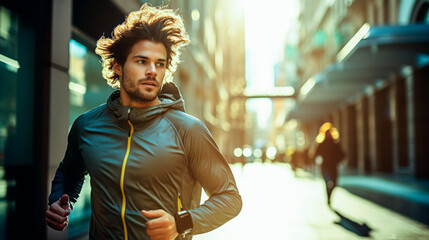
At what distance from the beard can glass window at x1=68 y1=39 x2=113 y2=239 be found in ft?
17.3

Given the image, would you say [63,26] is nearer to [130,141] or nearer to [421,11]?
[130,141]

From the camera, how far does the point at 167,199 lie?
2.02 metres

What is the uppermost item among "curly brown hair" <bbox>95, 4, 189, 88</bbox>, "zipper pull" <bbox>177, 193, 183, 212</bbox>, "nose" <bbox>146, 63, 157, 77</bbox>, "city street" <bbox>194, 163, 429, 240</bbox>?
"curly brown hair" <bbox>95, 4, 189, 88</bbox>

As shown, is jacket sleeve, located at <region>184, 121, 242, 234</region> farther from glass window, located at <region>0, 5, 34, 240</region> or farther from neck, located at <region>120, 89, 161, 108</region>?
glass window, located at <region>0, 5, 34, 240</region>

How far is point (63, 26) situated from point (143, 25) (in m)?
4.19

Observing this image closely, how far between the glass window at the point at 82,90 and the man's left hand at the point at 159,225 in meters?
5.52

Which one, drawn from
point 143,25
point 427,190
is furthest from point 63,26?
point 427,190

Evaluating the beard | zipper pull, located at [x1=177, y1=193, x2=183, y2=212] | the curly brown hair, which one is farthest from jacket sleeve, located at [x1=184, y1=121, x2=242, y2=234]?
the curly brown hair

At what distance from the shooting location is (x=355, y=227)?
25.5ft

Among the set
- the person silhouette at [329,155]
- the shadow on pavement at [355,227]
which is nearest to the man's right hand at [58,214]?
the shadow on pavement at [355,227]

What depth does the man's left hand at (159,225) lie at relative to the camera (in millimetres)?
1773

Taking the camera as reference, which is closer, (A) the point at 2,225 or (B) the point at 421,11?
(A) the point at 2,225

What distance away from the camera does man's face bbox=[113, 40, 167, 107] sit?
2.13m

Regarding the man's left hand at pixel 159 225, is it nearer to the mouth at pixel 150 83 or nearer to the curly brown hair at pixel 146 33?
the mouth at pixel 150 83
